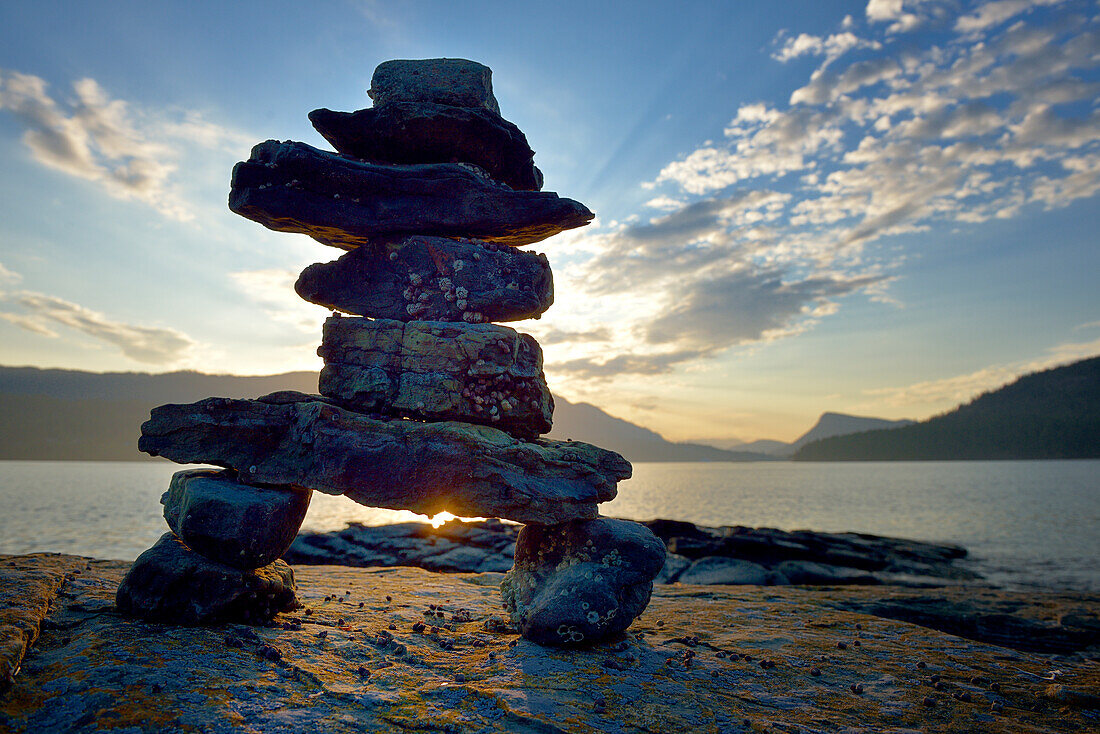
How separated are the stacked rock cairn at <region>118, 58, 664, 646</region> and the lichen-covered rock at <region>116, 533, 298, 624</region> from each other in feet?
0.07

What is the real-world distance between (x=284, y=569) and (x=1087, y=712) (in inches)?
390

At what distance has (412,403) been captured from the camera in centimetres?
800

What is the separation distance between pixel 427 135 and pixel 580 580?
7302 mm

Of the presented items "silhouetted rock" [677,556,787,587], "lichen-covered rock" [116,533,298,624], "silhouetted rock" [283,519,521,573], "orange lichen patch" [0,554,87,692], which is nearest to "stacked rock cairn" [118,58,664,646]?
"lichen-covered rock" [116,533,298,624]

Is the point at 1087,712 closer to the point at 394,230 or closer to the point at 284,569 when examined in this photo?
the point at 284,569

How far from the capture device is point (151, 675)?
15.8 feet

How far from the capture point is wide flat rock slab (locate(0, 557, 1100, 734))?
4.53m

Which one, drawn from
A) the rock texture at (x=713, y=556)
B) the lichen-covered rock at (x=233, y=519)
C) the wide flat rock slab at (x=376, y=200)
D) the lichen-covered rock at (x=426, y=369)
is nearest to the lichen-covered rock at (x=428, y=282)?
the wide flat rock slab at (x=376, y=200)

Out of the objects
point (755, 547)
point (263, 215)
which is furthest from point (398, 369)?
point (755, 547)

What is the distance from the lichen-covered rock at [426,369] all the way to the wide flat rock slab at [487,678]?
305 cm

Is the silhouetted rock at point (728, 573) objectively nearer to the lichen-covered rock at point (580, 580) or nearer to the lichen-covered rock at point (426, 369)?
the lichen-covered rock at point (580, 580)

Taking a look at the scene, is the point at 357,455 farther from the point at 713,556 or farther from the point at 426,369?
the point at 713,556

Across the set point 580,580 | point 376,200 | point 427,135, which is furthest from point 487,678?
point 427,135

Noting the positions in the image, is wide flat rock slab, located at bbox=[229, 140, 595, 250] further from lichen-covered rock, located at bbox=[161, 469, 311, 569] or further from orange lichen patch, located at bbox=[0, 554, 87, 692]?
orange lichen patch, located at bbox=[0, 554, 87, 692]
